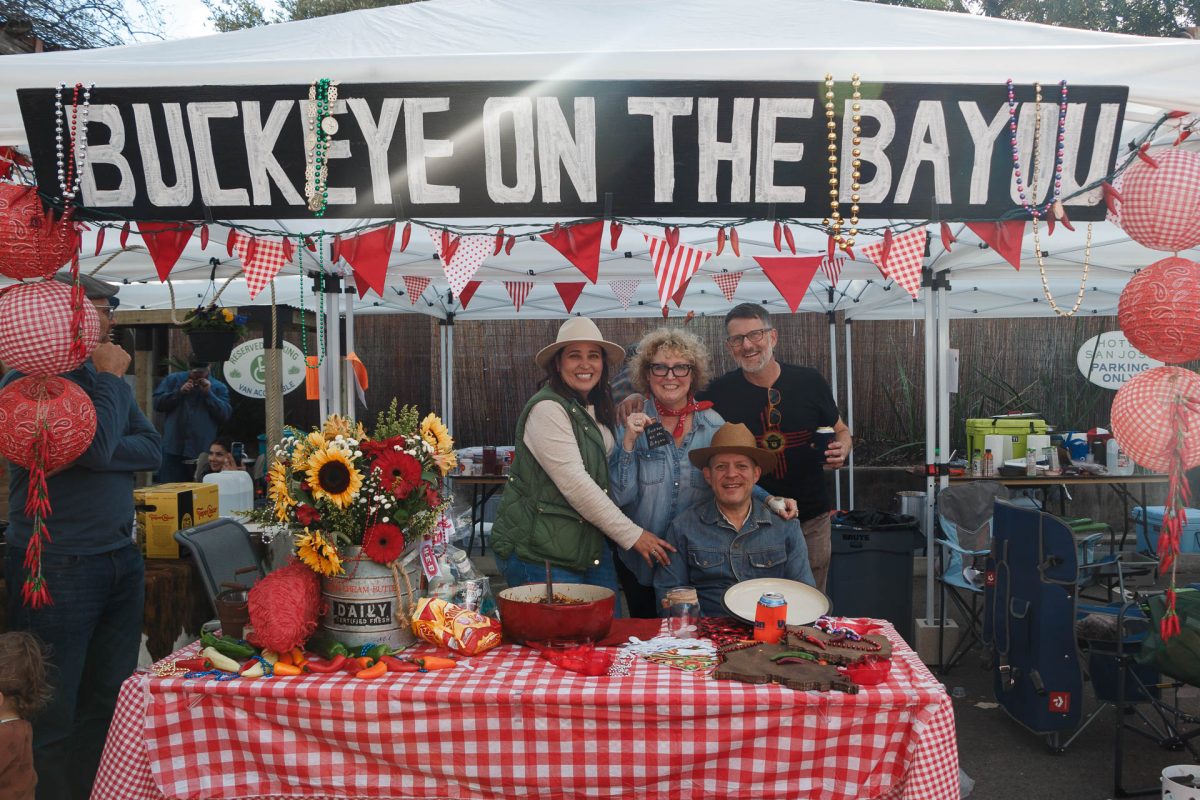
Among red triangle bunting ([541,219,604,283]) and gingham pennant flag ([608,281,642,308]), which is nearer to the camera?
red triangle bunting ([541,219,604,283])

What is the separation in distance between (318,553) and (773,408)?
2.41 metres

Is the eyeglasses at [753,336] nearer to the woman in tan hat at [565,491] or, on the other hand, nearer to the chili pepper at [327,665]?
the woman in tan hat at [565,491]

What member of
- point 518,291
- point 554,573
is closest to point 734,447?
point 554,573

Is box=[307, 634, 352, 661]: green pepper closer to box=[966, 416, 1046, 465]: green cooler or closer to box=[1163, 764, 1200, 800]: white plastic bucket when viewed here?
box=[1163, 764, 1200, 800]: white plastic bucket

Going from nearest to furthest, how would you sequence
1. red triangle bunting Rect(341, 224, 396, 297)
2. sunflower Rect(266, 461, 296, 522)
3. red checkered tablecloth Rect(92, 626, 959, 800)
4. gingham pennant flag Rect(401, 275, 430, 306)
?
red checkered tablecloth Rect(92, 626, 959, 800) → sunflower Rect(266, 461, 296, 522) → red triangle bunting Rect(341, 224, 396, 297) → gingham pennant flag Rect(401, 275, 430, 306)

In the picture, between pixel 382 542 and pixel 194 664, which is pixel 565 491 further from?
pixel 194 664

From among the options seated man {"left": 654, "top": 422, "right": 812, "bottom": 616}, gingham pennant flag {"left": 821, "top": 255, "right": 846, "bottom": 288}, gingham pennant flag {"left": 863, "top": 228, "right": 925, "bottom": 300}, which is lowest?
seated man {"left": 654, "top": 422, "right": 812, "bottom": 616}

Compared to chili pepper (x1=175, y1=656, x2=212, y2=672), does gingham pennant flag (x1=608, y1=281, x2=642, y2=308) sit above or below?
above

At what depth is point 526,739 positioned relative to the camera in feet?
7.03

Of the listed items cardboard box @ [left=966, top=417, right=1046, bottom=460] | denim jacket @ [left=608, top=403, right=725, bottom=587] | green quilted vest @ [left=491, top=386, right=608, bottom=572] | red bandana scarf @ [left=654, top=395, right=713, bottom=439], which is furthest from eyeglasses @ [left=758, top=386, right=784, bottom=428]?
cardboard box @ [left=966, top=417, right=1046, bottom=460]

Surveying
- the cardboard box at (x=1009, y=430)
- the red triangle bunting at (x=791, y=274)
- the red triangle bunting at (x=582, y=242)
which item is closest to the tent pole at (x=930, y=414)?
the red triangle bunting at (x=791, y=274)

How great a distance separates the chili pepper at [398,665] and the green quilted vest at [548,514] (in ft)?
2.81

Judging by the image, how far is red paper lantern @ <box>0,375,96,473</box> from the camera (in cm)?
249

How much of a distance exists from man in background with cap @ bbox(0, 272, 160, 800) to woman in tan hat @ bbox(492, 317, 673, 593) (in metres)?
1.24
